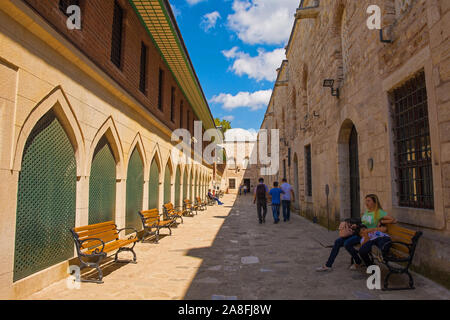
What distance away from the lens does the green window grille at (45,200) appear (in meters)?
3.80

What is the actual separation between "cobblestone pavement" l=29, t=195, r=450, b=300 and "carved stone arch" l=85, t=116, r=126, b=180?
1906mm

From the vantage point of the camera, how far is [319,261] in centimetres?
555

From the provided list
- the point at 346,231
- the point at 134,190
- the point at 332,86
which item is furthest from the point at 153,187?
the point at 346,231

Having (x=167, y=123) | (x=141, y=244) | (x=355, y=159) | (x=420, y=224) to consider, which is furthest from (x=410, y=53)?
(x=167, y=123)

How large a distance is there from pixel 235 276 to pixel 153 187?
5.74m

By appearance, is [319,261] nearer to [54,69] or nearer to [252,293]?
[252,293]

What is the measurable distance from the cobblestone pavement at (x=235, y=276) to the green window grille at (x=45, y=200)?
502 millimetres

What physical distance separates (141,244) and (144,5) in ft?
19.6

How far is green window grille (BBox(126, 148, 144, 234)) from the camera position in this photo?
756cm

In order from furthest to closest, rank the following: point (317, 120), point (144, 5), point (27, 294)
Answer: point (317, 120) → point (144, 5) → point (27, 294)

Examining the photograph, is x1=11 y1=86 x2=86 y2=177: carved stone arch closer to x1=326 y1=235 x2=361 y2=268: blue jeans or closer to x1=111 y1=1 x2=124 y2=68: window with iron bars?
x1=111 y1=1 x2=124 y2=68: window with iron bars

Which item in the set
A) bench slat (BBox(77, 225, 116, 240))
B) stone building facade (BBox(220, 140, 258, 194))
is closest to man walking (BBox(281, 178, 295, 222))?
bench slat (BBox(77, 225, 116, 240))

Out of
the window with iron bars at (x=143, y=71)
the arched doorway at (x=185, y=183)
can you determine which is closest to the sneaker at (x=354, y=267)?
the window with iron bars at (x=143, y=71)

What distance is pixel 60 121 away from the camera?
15.3 ft
